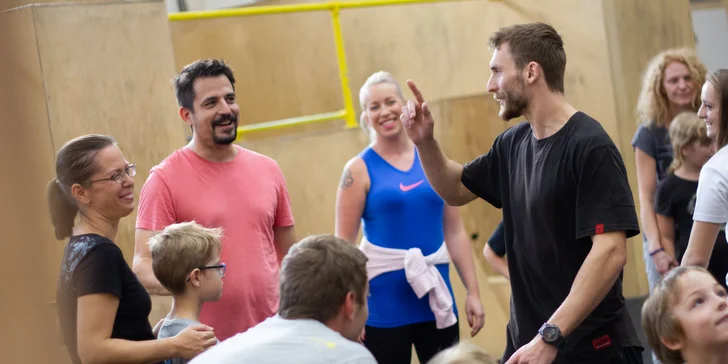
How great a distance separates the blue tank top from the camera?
13.4 ft

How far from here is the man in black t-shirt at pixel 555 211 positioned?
2455 mm

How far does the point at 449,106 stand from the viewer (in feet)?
22.2

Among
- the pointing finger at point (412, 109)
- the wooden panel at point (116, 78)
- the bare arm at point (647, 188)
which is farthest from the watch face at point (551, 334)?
the wooden panel at point (116, 78)

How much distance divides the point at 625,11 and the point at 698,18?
361 centimetres

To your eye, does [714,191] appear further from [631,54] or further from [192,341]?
[631,54]

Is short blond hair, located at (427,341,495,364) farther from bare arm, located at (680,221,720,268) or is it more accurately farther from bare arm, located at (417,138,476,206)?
bare arm, located at (680,221,720,268)

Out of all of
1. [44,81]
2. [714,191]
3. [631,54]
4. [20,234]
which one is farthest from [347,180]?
[631,54]

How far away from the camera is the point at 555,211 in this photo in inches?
103

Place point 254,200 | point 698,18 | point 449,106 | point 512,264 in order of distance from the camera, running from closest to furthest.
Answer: point 512,264 → point 254,200 → point 449,106 → point 698,18

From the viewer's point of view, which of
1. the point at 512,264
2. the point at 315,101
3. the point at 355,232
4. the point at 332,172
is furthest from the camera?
the point at 315,101

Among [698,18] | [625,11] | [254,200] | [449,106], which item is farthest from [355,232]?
[698,18]

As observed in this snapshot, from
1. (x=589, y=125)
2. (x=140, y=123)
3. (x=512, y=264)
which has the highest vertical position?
(x=140, y=123)

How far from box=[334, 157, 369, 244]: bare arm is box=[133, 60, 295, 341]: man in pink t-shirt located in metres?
0.67

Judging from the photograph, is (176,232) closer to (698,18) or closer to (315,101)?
(315,101)
